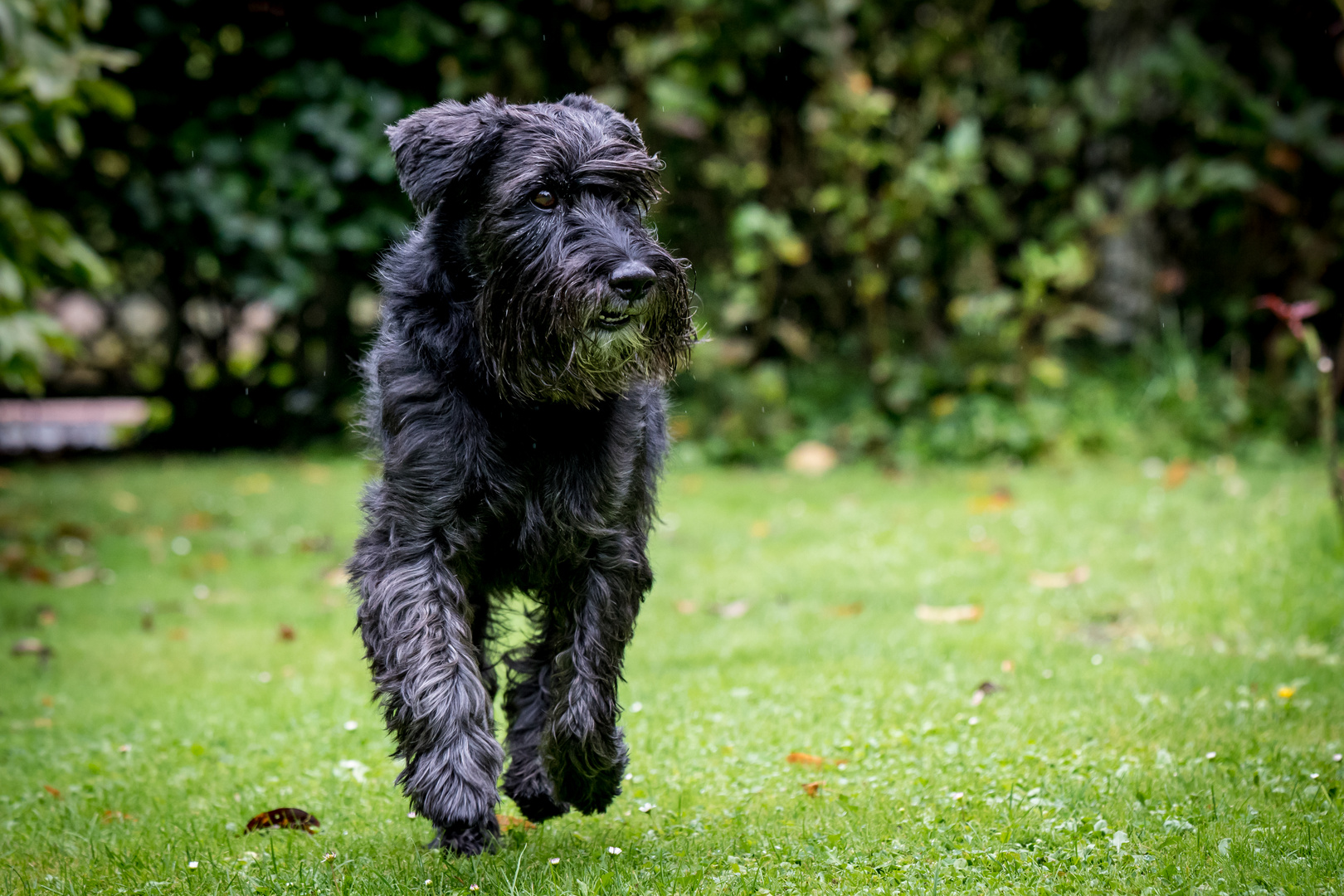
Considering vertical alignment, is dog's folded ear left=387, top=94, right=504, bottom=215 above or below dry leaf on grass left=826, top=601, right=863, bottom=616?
above

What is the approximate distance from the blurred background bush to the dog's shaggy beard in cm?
709

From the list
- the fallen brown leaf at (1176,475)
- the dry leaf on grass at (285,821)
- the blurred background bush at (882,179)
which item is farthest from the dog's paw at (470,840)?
the blurred background bush at (882,179)

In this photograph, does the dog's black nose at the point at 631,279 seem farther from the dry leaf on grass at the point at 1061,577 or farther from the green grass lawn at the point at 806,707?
the dry leaf on grass at the point at 1061,577

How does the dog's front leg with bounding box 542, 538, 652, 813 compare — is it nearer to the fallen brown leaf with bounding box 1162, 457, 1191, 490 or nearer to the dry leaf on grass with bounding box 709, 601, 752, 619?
the dry leaf on grass with bounding box 709, 601, 752, 619

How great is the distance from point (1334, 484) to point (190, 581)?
601 cm

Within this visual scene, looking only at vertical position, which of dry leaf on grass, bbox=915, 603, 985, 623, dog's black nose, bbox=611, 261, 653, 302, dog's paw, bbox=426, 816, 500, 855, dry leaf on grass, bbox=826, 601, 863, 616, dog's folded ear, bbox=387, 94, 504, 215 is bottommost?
dry leaf on grass, bbox=826, 601, 863, 616

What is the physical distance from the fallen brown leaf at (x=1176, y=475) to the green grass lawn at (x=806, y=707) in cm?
6

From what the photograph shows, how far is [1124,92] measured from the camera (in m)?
10.6

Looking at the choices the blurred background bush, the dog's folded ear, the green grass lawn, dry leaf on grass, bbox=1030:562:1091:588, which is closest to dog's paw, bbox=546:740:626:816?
the green grass lawn

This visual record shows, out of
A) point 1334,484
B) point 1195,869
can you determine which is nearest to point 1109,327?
point 1334,484

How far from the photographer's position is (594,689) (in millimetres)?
3506

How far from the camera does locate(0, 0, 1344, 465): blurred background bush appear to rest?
10.2 metres

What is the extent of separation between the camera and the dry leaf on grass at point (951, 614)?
611cm

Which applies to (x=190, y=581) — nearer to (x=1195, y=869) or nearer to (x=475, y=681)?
(x=475, y=681)
